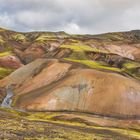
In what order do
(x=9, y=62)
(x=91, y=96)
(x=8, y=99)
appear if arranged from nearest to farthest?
1. (x=91, y=96)
2. (x=8, y=99)
3. (x=9, y=62)

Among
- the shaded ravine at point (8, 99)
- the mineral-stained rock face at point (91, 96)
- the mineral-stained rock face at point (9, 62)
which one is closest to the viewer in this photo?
the mineral-stained rock face at point (91, 96)

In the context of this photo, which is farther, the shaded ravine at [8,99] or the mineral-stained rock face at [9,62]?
the mineral-stained rock face at [9,62]

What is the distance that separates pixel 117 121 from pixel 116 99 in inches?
351

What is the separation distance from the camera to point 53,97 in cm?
10575

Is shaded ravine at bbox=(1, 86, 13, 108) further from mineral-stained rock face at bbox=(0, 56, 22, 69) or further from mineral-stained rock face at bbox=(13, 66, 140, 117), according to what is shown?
mineral-stained rock face at bbox=(0, 56, 22, 69)

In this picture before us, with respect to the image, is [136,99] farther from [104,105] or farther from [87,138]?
[87,138]

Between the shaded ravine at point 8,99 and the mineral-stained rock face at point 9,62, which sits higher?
the mineral-stained rock face at point 9,62

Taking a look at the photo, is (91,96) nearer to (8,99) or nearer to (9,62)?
(8,99)

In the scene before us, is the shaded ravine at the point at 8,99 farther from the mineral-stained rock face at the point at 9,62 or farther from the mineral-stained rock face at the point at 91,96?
the mineral-stained rock face at the point at 9,62

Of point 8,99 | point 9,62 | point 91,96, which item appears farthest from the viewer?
point 9,62

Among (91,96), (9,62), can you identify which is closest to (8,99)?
(91,96)

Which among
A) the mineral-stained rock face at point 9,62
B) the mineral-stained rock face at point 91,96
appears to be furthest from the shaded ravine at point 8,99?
the mineral-stained rock face at point 9,62

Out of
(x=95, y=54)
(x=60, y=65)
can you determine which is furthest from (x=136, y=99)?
(x=95, y=54)

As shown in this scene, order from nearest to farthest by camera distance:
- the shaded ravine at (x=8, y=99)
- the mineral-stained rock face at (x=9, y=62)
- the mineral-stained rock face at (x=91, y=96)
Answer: the mineral-stained rock face at (x=91, y=96) < the shaded ravine at (x=8, y=99) < the mineral-stained rock face at (x=9, y=62)
